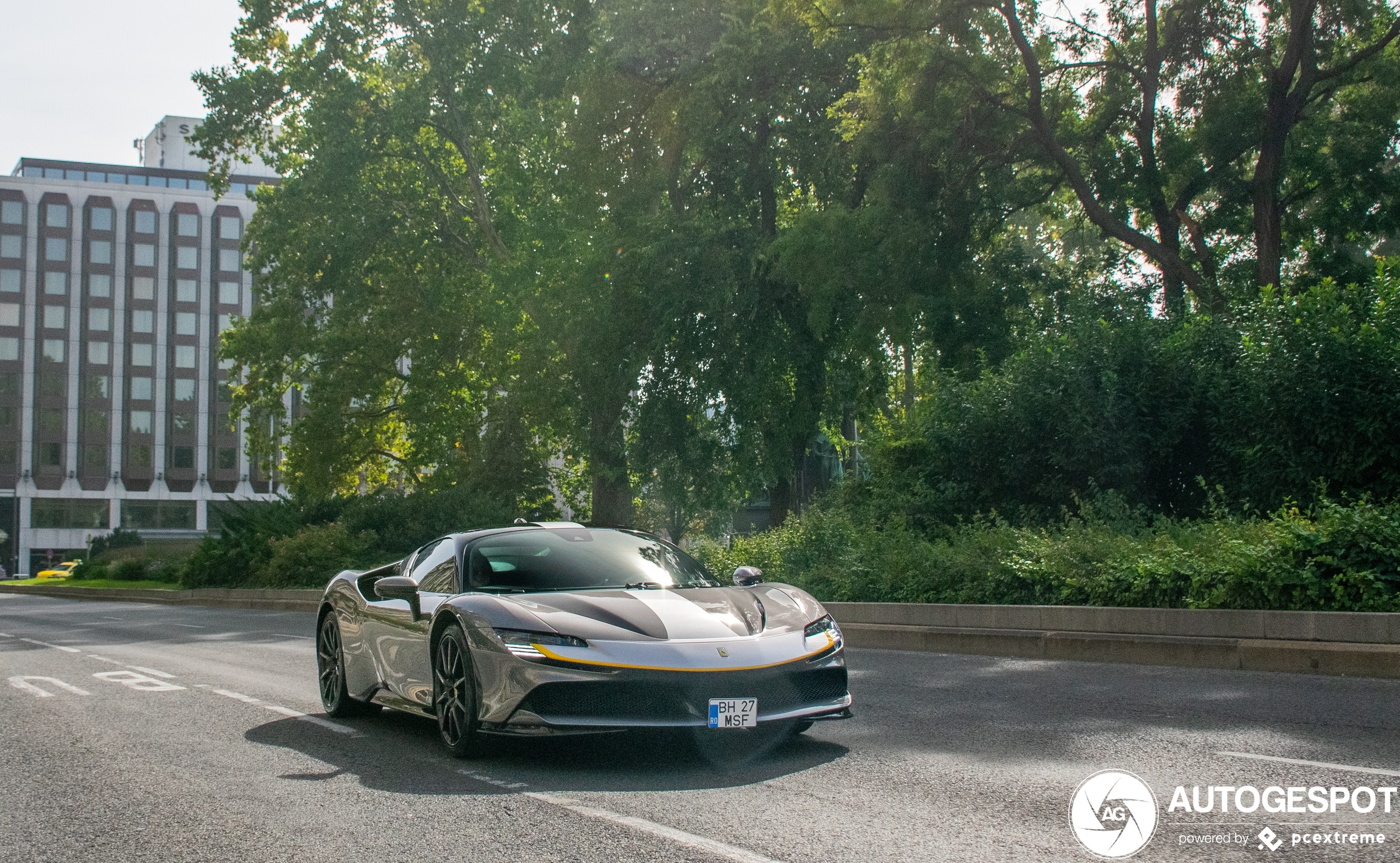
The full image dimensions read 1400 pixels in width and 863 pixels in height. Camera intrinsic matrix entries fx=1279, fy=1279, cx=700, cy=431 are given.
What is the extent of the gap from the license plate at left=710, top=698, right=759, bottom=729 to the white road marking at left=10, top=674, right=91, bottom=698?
759cm

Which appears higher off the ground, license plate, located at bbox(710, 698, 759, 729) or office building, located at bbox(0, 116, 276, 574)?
office building, located at bbox(0, 116, 276, 574)

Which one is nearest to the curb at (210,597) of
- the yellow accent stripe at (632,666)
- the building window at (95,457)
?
the yellow accent stripe at (632,666)

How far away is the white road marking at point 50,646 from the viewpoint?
669 inches

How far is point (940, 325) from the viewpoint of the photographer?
25.9 meters

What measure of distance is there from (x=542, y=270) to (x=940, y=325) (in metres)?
12.0

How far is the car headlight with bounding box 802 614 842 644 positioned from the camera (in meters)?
6.99

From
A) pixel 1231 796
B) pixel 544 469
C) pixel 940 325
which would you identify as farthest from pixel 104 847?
pixel 544 469

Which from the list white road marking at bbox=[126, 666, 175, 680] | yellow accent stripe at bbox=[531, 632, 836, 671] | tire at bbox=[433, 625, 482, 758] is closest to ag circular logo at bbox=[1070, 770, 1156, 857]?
yellow accent stripe at bbox=[531, 632, 836, 671]

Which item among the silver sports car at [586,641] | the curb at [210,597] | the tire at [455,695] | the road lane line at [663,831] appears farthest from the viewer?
the curb at [210,597]

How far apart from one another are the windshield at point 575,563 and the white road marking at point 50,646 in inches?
450

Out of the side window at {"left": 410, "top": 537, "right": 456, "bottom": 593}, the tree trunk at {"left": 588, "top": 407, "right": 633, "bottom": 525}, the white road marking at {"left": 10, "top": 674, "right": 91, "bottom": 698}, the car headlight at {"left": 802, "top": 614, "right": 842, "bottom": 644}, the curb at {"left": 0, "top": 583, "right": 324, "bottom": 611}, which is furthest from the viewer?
the tree trunk at {"left": 588, "top": 407, "right": 633, "bottom": 525}

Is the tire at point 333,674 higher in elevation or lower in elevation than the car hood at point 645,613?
lower

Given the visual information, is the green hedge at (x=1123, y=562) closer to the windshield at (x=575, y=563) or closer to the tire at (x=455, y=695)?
the windshield at (x=575, y=563)

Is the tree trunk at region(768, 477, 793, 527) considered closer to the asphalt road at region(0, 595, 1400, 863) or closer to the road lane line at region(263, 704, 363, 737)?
the asphalt road at region(0, 595, 1400, 863)
